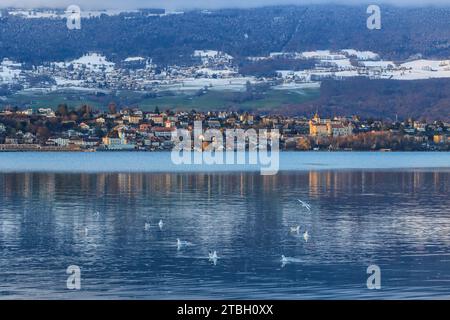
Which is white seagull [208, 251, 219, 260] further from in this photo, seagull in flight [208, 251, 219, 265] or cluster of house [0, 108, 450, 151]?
cluster of house [0, 108, 450, 151]

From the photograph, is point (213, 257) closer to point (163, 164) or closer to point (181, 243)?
point (181, 243)

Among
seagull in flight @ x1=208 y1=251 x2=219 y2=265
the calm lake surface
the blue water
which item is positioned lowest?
the blue water

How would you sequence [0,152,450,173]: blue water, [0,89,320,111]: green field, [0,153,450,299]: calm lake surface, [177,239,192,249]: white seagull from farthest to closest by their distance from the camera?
[0,89,320,111]: green field → [0,152,450,173]: blue water → [177,239,192,249]: white seagull → [0,153,450,299]: calm lake surface

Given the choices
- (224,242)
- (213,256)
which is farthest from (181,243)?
(213,256)

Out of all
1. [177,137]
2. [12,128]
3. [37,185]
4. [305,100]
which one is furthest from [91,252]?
[305,100]

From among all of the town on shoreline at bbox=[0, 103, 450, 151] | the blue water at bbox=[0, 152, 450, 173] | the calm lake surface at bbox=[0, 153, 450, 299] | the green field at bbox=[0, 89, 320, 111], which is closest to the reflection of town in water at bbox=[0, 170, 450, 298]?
the calm lake surface at bbox=[0, 153, 450, 299]
